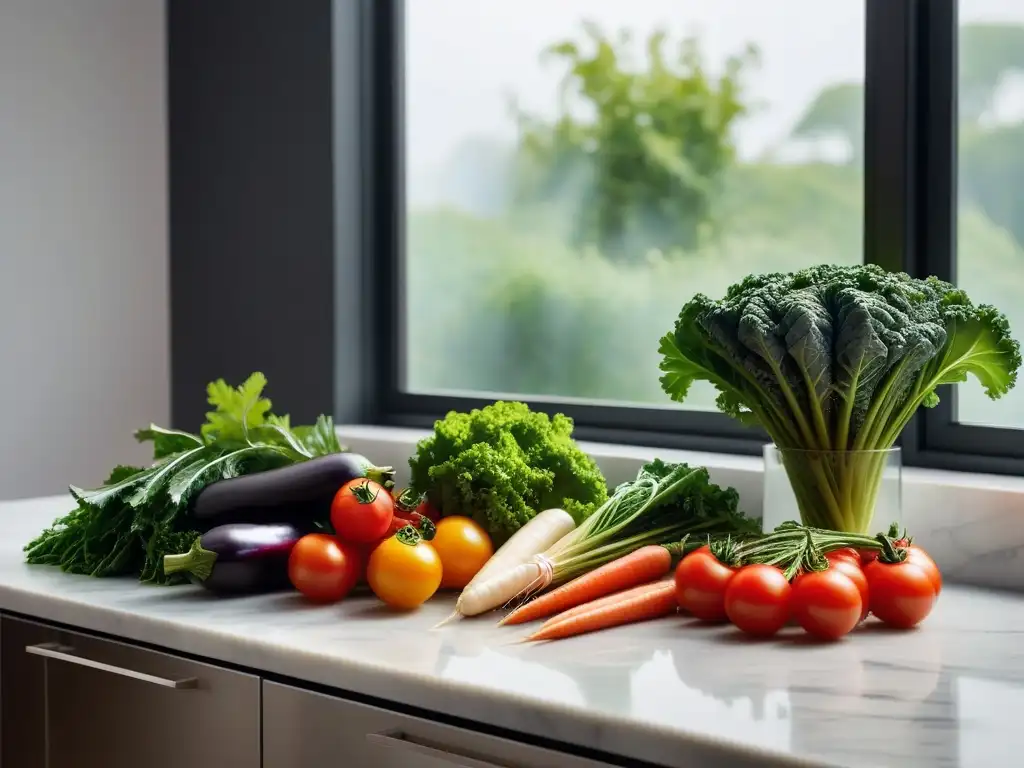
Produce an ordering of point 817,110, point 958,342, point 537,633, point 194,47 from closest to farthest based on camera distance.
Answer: point 537,633
point 958,342
point 817,110
point 194,47

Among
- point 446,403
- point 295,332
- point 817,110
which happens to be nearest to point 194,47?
point 295,332

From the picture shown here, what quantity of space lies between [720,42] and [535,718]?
136 centimetres

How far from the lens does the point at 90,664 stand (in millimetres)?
1551

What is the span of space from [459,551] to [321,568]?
182mm

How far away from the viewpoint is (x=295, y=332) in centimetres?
259

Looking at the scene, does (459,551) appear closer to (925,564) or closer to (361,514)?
(361,514)

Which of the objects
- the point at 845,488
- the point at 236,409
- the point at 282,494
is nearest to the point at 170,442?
the point at 236,409

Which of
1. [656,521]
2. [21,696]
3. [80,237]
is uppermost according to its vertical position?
[80,237]

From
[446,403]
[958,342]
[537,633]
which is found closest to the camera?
[537,633]

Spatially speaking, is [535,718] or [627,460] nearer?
[535,718]

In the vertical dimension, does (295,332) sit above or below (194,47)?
below

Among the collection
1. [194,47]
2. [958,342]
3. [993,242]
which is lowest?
[958,342]

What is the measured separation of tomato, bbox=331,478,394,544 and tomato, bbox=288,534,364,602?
0.08 ft

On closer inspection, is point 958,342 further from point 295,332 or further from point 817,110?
point 295,332
